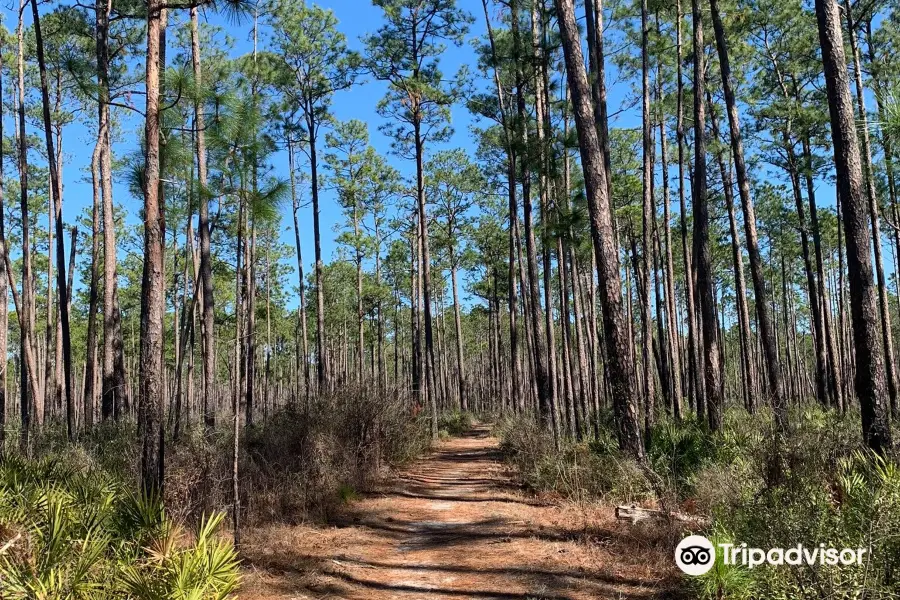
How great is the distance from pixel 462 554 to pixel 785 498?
11.4 feet

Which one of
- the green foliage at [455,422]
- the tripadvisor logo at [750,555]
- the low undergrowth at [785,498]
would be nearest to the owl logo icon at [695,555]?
the tripadvisor logo at [750,555]

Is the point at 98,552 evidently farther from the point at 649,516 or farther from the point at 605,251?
the point at 605,251

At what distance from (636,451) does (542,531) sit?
218cm

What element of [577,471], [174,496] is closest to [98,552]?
[174,496]

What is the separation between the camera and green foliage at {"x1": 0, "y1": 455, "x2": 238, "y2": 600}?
3.57 meters

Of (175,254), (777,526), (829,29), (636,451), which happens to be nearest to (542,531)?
(636,451)

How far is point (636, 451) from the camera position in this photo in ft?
26.5

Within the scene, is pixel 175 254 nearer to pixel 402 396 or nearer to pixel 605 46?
pixel 402 396

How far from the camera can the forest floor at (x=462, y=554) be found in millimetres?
5121

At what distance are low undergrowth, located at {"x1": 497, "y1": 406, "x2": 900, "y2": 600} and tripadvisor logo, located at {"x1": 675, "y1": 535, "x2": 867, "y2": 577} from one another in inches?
1.7

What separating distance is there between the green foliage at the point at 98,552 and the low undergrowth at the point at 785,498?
3748mm

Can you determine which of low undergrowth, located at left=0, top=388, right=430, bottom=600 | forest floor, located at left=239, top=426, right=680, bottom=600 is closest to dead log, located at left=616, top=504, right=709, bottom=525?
forest floor, located at left=239, top=426, right=680, bottom=600

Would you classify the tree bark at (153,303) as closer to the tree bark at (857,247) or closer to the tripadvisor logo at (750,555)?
the tripadvisor logo at (750,555)

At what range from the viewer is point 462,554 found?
A: 6.30 m
